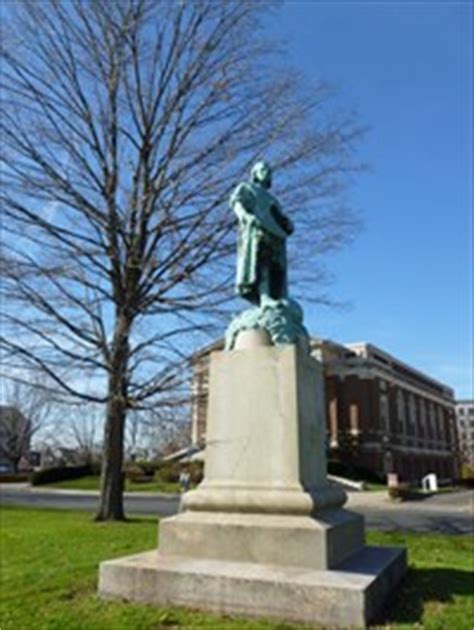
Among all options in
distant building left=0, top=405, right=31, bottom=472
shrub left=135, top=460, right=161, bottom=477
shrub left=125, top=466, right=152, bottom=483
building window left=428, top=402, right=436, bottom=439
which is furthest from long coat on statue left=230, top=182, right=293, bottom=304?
building window left=428, top=402, right=436, bottom=439

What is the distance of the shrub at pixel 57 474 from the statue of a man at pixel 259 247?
37.8 metres

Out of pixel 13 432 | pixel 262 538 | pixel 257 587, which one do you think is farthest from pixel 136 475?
pixel 257 587

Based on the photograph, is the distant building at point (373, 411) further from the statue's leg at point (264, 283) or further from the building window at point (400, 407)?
the statue's leg at point (264, 283)

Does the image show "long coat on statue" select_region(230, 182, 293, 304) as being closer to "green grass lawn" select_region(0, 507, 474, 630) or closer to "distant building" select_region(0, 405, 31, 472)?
"green grass lawn" select_region(0, 507, 474, 630)

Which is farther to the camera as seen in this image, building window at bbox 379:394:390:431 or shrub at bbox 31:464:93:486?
building window at bbox 379:394:390:431

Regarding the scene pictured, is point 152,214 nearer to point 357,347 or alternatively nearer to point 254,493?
point 254,493

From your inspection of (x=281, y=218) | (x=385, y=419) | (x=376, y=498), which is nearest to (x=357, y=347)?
(x=385, y=419)

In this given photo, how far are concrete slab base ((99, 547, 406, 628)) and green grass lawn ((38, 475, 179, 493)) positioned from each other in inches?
1056

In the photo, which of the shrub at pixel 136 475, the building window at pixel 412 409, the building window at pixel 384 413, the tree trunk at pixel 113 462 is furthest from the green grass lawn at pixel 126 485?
the building window at pixel 412 409

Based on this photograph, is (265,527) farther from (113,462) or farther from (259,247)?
(113,462)

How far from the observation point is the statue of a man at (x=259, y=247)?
21.2 ft

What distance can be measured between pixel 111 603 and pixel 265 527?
4.30ft

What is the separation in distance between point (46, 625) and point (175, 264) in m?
8.56

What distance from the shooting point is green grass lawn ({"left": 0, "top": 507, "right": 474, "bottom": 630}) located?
4188mm
